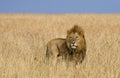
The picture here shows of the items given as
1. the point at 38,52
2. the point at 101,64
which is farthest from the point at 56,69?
the point at 38,52

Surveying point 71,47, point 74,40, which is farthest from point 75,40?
point 71,47

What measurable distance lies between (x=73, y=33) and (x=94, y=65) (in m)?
0.64

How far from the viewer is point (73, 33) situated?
5629 mm

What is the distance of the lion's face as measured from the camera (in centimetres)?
547

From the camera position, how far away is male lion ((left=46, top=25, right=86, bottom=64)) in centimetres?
556

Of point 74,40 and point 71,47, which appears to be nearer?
point 74,40

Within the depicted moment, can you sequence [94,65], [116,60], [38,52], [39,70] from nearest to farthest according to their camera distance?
[39,70], [94,65], [116,60], [38,52]

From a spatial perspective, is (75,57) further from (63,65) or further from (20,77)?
(20,77)

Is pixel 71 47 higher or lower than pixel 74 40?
lower

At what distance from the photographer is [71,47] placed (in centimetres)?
556

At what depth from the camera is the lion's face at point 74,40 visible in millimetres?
5473

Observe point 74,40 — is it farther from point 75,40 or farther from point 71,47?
point 71,47

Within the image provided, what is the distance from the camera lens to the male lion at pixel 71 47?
5559 millimetres

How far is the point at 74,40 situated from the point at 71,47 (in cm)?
16
